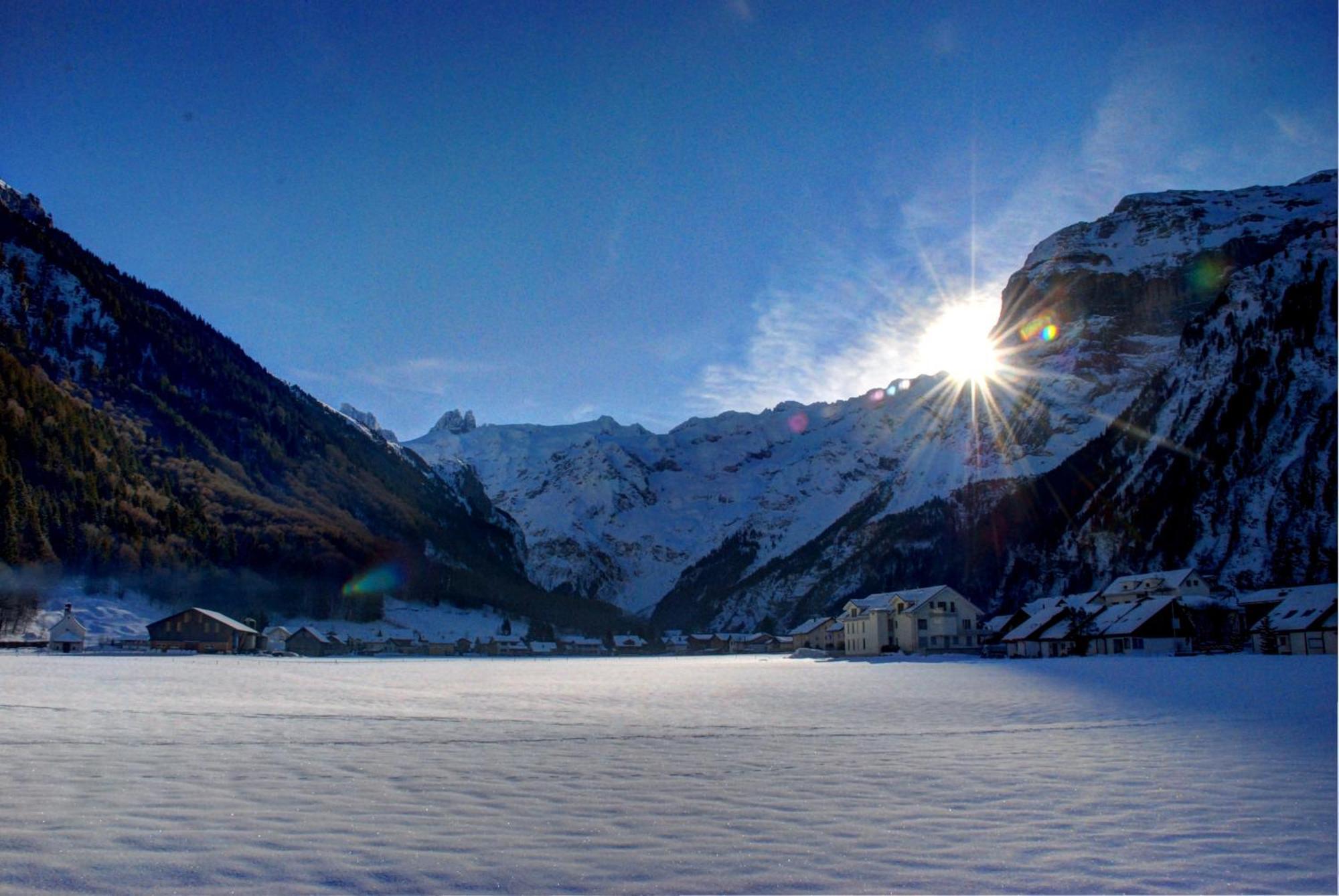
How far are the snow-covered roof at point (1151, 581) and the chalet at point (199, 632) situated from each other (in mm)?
95234

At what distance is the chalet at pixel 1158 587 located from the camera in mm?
80125

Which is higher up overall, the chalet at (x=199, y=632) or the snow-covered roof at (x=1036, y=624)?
the snow-covered roof at (x=1036, y=624)

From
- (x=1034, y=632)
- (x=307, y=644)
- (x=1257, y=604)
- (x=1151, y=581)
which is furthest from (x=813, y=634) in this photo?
(x=307, y=644)

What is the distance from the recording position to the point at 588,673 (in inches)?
2170

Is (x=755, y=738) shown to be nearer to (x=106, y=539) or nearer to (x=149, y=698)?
(x=149, y=698)

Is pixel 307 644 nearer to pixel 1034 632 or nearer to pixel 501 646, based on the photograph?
pixel 501 646

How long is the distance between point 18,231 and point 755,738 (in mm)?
177999

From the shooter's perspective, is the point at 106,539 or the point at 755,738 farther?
the point at 106,539

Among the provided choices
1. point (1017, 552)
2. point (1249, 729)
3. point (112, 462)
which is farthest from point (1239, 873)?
point (1017, 552)

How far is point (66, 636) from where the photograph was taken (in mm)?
82938

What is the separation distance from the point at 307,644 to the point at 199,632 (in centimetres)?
1626

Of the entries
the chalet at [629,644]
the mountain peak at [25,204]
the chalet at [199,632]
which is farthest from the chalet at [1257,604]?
the mountain peak at [25,204]

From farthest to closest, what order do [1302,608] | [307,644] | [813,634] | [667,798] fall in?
[813,634] < [307,644] < [1302,608] < [667,798]

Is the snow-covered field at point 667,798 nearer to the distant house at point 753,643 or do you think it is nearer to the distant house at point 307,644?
the distant house at point 307,644
